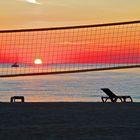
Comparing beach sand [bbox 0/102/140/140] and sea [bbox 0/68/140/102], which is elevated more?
sea [bbox 0/68/140/102]

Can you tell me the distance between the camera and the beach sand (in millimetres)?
7625

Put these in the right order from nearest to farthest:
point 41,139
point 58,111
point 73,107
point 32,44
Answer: point 41,139, point 58,111, point 73,107, point 32,44

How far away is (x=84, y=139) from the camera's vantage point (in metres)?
7.30

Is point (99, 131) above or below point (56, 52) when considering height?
below

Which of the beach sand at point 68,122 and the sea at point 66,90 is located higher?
the sea at point 66,90

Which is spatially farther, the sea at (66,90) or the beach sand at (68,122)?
the sea at (66,90)

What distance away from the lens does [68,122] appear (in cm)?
904

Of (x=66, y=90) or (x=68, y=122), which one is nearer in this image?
(x=68, y=122)

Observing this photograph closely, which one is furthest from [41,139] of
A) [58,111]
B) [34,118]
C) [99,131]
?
[58,111]

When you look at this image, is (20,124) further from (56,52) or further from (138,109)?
(56,52)

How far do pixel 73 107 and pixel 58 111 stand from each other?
106 cm

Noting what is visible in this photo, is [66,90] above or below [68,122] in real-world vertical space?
above

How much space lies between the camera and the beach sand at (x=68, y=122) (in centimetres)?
762

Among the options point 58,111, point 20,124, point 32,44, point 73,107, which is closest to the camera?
point 20,124
